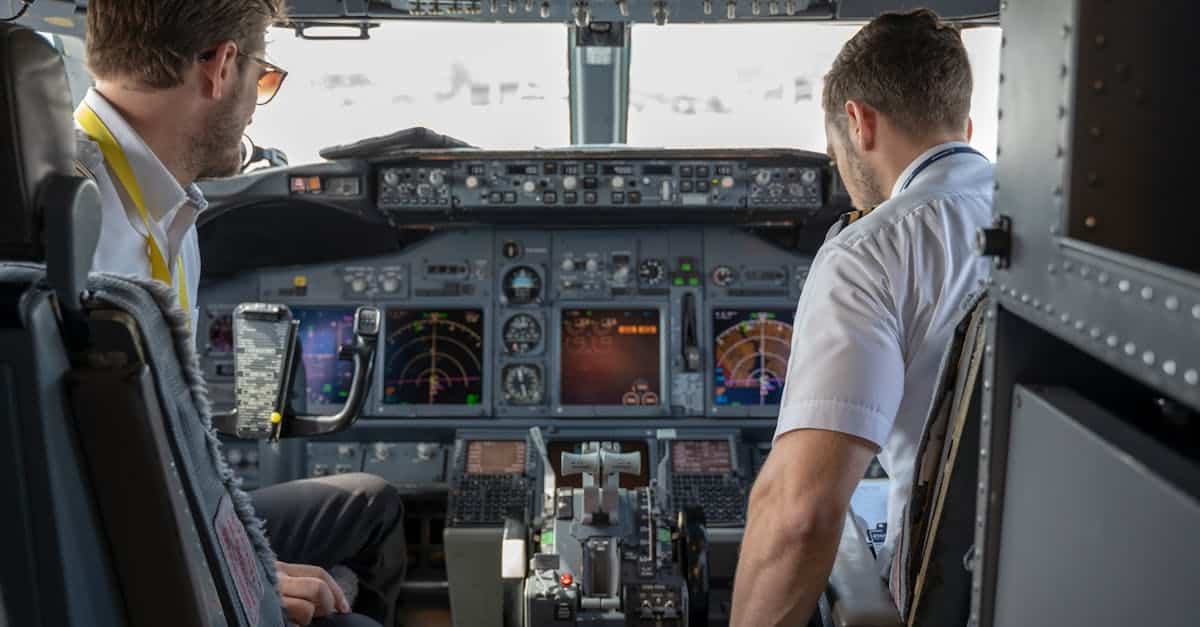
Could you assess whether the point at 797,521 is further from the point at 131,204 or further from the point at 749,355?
the point at 749,355

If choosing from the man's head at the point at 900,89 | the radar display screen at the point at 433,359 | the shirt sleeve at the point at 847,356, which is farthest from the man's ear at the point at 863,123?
the radar display screen at the point at 433,359

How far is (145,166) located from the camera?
6.30 ft

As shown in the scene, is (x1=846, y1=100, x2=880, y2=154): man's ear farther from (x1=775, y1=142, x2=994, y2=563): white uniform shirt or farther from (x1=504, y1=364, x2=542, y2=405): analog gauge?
(x1=504, y1=364, x2=542, y2=405): analog gauge

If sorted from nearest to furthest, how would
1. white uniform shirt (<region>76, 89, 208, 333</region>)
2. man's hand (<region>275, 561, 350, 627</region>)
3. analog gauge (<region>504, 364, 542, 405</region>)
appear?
man's hand (<region>275, 561, 350, 627</region>) → white uniform shirt (<region>76, 89, 208, 333</region>) → analog gauge (<region>504, 364, 542, 405</region>)

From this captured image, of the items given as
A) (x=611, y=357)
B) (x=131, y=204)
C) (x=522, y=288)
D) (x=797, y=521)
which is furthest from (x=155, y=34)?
(x=611, y=357)

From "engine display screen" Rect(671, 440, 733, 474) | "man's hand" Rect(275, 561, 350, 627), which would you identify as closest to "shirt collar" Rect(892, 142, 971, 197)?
"man's hand" Rect(275, 561, 350, 627)

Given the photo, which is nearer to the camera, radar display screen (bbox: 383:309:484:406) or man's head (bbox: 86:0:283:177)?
man's head (bbox: 86:0:283:177)

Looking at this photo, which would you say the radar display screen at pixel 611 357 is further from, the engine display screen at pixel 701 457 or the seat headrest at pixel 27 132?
the seat headrest at pixel 27 132

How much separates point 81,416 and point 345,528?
1240mm

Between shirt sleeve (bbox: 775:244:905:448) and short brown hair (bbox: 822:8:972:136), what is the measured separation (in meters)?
0.34

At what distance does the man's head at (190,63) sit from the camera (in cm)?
184

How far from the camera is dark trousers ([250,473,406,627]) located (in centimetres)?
214

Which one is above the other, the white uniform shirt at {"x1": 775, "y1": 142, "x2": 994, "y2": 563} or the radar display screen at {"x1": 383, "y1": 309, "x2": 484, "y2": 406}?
the white uniform shirt at {"x1": 775, "y1": 142, "x2": 994, "y2": 563}

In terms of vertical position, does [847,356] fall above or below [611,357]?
above
